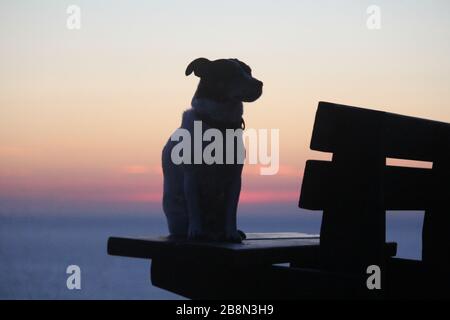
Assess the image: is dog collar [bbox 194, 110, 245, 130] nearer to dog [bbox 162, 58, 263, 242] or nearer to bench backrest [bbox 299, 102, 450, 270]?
dog [bbox 162, 58, 263, 242]

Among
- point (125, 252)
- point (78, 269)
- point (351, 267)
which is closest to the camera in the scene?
point (351, 267)

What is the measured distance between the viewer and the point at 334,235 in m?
3.91

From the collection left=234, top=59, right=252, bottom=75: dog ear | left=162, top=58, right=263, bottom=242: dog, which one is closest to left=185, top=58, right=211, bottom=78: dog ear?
left=162, top=58, right=263, bottom=242: dog

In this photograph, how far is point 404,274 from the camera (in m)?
5.00

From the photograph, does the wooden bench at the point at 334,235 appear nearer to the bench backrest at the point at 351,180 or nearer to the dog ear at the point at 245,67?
the bench backrest at the point at 351,180

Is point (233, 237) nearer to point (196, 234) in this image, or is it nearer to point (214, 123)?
point (196, 234)

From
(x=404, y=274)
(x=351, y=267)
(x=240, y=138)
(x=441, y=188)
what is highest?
(x=240, y=138)

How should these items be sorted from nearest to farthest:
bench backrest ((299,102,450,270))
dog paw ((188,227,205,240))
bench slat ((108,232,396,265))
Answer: bench slat ((108,232,396,265)) < bench backrest ((299,102,450,270)) < dog paw ((188,227,205,240))

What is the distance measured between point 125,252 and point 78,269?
36.6 inches

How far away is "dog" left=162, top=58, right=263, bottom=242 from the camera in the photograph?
4.46m

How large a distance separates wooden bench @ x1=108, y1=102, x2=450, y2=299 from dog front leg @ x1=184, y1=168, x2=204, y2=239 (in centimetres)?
20
